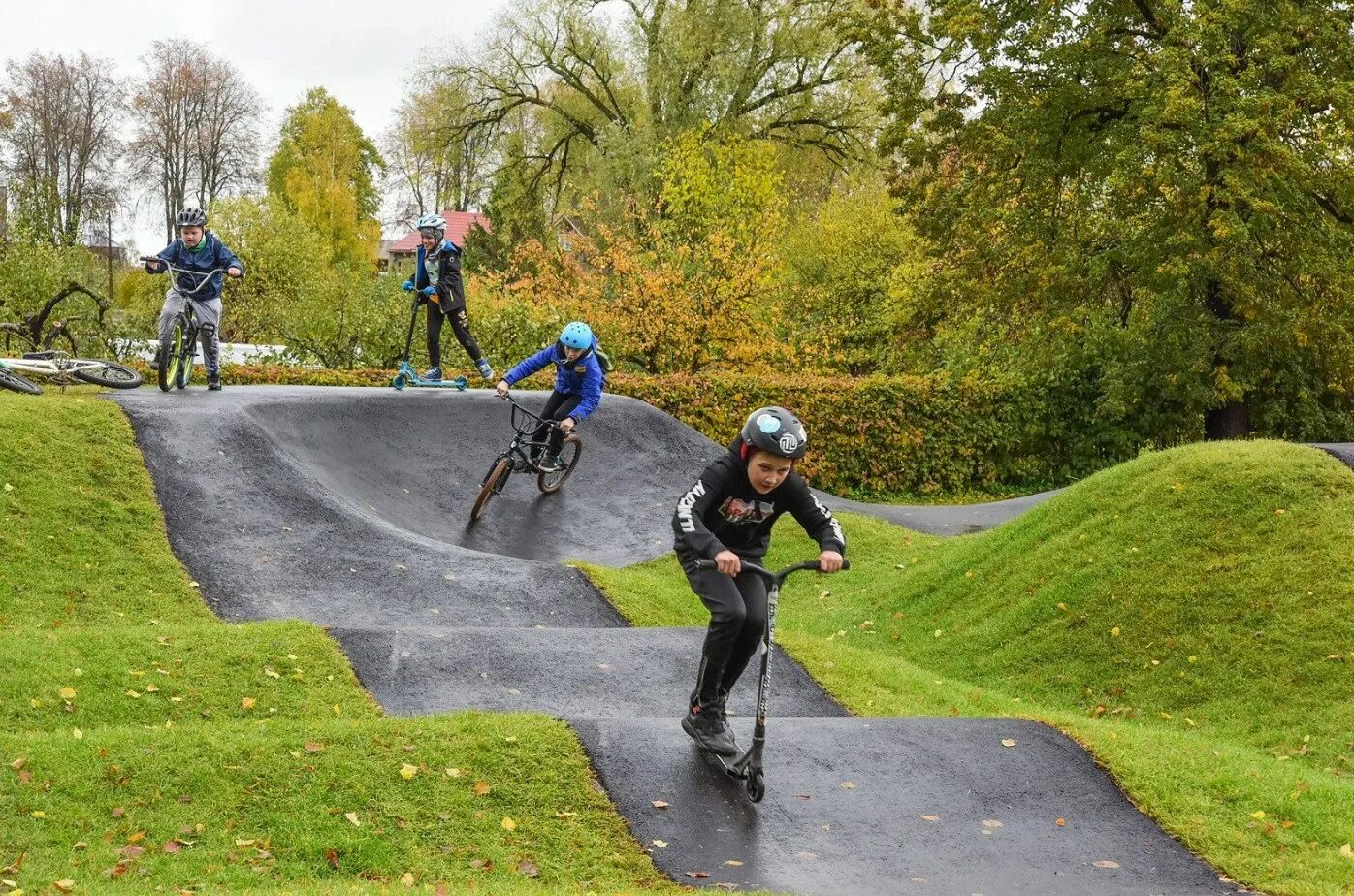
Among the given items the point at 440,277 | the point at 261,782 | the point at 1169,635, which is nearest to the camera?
the point at 261,782

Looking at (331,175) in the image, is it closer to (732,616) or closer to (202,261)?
(202,261)

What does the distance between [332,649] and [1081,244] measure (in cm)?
1656

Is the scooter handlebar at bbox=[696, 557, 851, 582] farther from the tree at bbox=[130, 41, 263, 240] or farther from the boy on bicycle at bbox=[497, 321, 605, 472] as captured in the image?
the tree at bbox=[130, 41, 263, 240]

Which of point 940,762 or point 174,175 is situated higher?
point 174,175

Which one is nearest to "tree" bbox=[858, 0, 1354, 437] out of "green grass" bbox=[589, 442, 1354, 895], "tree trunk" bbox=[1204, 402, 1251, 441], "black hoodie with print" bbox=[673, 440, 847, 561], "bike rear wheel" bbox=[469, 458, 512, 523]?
"tree trunk" bbox=[1204, 402, 1251, 441]

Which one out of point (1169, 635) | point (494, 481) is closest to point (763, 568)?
point (1169, 635)

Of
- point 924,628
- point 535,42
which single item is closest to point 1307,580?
point 924,628

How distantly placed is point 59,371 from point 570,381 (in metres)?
6.35

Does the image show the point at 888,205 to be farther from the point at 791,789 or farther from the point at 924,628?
the point at 791,789

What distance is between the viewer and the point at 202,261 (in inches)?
593

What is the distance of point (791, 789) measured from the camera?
23.3ft

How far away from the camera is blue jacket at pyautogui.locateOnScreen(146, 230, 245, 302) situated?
1500 centimetres

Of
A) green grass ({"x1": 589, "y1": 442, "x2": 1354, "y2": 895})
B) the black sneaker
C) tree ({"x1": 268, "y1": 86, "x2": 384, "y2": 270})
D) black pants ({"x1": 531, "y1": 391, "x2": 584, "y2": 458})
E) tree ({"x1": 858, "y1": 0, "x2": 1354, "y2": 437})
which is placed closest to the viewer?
the black sneaker

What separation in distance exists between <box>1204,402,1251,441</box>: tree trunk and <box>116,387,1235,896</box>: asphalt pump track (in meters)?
6.27
